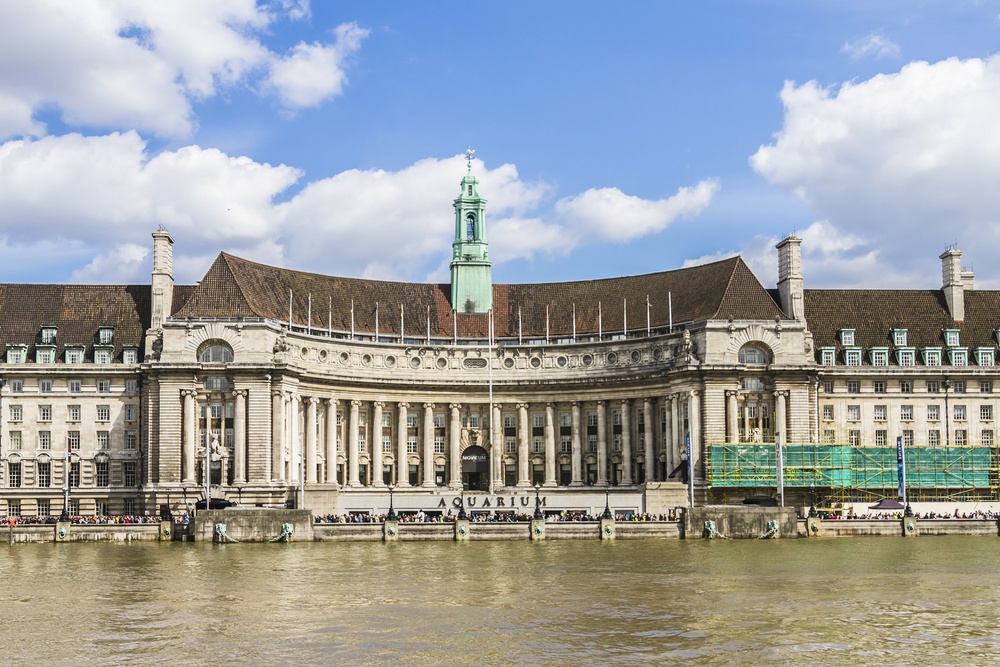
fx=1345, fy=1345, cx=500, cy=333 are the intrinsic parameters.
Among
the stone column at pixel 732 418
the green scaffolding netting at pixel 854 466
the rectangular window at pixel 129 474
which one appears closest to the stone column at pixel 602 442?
the stone column at pixel 732 418

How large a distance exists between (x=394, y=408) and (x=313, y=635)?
84.9 m

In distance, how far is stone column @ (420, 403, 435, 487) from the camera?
5330 inches

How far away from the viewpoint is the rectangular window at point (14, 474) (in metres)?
121

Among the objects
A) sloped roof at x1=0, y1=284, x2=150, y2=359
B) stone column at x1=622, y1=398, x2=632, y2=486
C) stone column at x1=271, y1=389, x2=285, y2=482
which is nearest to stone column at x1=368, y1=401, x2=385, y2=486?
stone column at x1=271, y1=389, x2=285, y2=482

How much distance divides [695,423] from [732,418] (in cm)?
342

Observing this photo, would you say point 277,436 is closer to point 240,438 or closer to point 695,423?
point 240,438

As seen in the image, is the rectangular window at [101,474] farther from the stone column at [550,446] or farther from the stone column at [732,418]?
the stone column at [732,418]

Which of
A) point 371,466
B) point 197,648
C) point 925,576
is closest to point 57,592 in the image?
point 197,648

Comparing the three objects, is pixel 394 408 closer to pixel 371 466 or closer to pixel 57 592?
pixel 371 466

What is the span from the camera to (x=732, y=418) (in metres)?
124

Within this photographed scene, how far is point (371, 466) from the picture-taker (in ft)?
442

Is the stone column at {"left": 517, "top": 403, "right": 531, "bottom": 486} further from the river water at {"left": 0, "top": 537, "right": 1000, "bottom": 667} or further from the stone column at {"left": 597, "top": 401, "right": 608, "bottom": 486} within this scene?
the river water at {"left": 0, "top": 537, "right": 1000, "bottom": 667}

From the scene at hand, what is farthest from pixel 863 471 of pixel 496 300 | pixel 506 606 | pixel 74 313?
pixel 74 313

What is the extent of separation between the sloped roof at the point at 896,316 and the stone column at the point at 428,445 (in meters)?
38.8
